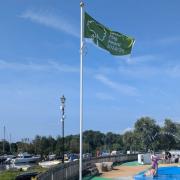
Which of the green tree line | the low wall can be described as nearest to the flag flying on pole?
the low wall

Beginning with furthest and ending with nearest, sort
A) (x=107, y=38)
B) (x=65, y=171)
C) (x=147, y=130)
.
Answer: (x=147, y=130)
(x=65, y=171)
(x=107, y=38)

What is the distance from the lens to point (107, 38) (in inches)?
773

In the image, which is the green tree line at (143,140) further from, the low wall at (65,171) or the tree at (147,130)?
the low wall at (65,171)

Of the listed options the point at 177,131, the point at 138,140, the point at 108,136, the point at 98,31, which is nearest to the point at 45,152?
the point at 138,140

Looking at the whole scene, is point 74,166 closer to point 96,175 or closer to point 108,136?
point 96,175

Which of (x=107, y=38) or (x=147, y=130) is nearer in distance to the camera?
(x=107, y=38)

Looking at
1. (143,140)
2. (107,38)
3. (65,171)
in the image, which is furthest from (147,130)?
(107,38)

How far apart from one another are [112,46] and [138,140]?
103267 millimetres

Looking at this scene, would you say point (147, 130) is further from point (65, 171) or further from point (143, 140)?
point (65, 171)

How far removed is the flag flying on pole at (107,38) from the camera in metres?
19.4

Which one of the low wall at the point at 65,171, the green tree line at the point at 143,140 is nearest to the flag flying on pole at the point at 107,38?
the low wall at the point at 65,171

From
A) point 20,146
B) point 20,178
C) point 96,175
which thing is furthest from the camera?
point 20,146

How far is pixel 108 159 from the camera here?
1921 inches

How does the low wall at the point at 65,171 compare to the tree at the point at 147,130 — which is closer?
the low wall at the point at 65,171
